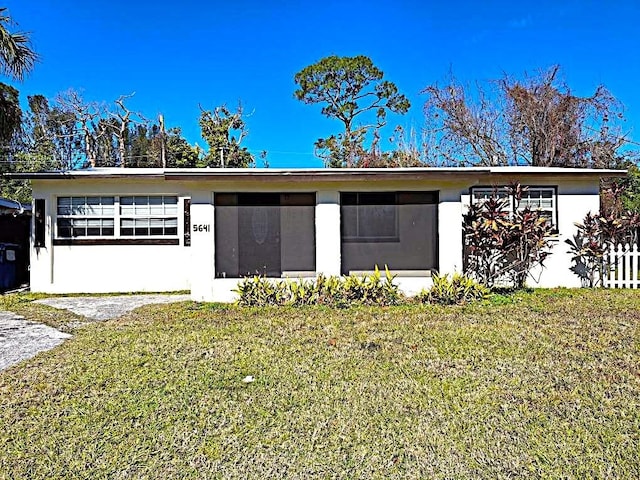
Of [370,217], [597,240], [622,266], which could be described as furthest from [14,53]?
[622,266]

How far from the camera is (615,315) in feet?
24.1

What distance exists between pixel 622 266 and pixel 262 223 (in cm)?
795

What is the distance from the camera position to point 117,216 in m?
11.2

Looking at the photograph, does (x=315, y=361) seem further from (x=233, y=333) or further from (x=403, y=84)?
(x=403, y=84)

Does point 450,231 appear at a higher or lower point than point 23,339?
higher

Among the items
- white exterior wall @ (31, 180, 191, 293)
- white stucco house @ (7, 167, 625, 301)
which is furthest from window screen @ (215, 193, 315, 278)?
white exterior wall @ (31, 180, 191, 293)

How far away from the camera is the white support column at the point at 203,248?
9.05 metres

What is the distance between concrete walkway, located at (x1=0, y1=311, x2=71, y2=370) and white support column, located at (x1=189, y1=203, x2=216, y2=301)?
2.74m

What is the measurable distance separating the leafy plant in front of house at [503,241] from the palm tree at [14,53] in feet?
32.9

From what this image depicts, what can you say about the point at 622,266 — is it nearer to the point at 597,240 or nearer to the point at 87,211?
the point at 597,240

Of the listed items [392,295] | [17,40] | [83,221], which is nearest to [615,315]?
[392,295]

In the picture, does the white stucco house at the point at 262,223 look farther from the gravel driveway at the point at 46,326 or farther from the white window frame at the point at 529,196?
the gravel driveway at the point at 46,326

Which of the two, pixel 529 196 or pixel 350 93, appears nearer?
pixel 529 196

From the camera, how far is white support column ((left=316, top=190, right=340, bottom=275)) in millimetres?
9219
